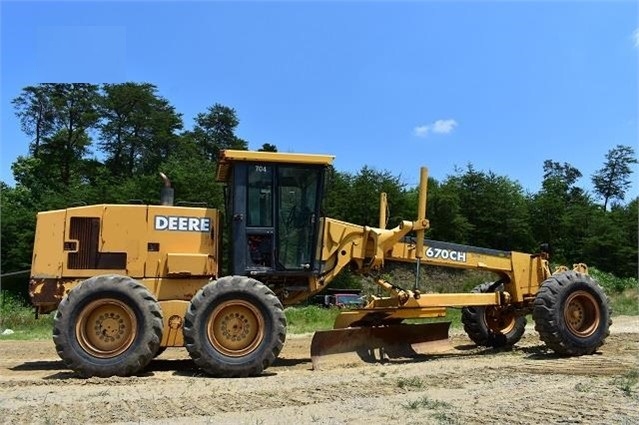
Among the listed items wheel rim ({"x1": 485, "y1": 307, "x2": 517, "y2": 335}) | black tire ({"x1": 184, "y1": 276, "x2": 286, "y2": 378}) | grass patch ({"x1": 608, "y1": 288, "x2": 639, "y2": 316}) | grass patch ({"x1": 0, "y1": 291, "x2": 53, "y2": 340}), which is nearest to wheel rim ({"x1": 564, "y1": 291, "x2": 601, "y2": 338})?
wheel rim ({"x1": 485, "y1": 307, "x2": 517, "y2": 335})

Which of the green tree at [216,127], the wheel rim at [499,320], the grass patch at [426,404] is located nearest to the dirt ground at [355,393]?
the grass patch at [426,404]

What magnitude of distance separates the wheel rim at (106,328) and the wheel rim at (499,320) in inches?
251

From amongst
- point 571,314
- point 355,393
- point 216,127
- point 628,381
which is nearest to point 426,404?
point 355,393

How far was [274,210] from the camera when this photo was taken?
9617mm

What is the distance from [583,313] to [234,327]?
5.49 meters

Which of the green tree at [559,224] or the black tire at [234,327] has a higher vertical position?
the green tree at [559,224]

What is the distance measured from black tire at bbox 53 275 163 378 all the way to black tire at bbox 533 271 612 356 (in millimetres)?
5645

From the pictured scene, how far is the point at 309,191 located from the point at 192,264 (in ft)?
6.69

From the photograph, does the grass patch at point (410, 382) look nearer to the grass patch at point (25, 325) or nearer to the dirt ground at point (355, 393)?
the dirt ground at point (355, 393)

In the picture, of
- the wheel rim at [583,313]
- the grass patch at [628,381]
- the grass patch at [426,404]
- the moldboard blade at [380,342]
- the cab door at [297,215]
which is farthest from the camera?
the wheel rim at [583,313]

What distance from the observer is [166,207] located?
9.78 m

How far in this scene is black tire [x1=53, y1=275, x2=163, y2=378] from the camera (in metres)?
8.50

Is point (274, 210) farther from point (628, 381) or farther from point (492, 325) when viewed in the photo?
point (628, 381)

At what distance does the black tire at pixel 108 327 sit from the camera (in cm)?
850
